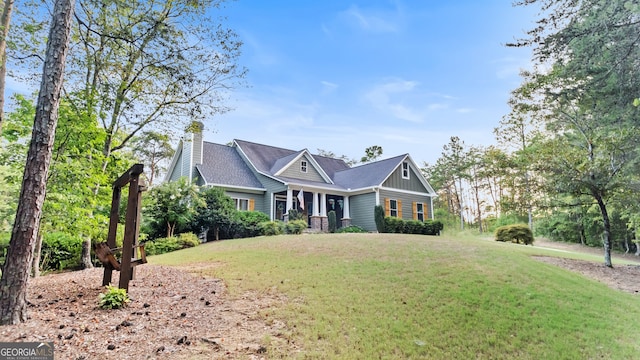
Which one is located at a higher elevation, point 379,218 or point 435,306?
point 379,218

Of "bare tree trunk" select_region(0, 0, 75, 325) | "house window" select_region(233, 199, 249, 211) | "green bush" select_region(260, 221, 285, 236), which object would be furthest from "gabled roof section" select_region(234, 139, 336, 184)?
"bare tree trunk" select_region(0, 0, 75, 325)

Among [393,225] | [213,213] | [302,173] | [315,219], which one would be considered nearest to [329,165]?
[302,173]

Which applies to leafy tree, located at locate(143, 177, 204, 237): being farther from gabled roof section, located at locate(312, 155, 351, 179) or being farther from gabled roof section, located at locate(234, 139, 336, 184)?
gabled roof section, located at locate(312, 155, 351, 179)

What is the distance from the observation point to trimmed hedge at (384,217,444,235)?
18422mm

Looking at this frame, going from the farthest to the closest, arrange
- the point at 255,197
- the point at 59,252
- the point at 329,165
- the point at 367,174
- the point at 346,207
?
1. the point at 329,165
2. the point at 367,174
3. the point at 346,207
4. the point at 255,197
5. the point at 59,252

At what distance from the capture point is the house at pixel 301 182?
19.1m

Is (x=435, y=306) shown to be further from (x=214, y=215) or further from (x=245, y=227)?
(x=214, y=215)

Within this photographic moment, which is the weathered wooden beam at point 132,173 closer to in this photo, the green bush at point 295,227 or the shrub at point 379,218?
the green bush at point 295,227

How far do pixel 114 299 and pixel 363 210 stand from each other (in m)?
17.4

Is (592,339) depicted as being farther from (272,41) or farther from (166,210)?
(166,210)

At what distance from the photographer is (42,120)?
4188 millimetres

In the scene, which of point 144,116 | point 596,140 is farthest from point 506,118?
point 144,116

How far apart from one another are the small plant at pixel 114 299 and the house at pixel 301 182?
1319cm

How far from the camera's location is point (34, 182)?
13.2 feet
